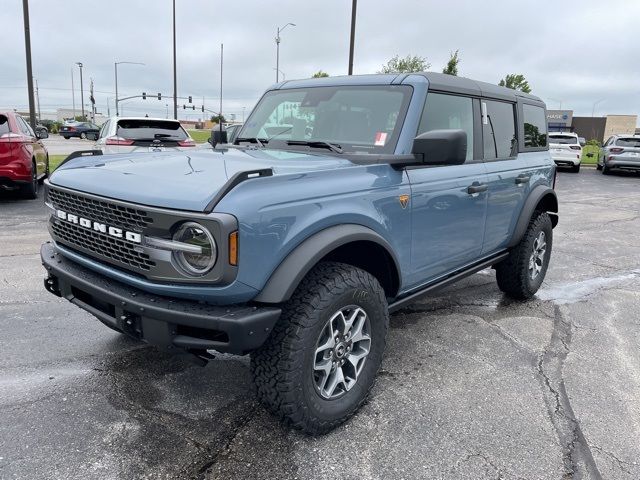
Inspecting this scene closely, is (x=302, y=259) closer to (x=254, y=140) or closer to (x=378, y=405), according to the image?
(x=378, y=405)

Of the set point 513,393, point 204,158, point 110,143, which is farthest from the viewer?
point 110,143

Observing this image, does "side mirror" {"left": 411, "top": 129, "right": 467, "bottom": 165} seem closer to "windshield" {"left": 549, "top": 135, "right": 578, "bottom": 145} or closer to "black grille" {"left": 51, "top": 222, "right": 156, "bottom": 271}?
"black grille" {"left": 51, "top": 222, "right": 156, "bottom": 271}

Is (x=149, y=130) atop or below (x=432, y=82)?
below

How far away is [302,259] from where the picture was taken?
2.44 m

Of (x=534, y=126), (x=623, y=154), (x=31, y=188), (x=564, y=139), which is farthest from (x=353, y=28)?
(x=534, y=126)

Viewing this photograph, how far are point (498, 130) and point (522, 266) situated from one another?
1.31 metres

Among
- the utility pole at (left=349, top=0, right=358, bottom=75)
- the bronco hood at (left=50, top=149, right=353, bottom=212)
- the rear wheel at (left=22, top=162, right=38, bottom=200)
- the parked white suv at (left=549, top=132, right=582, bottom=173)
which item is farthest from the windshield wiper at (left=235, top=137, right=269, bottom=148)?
the parked white suv at (left=549, top=132, right=582, bottom=173)

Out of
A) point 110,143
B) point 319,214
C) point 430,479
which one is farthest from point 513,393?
point 110,143

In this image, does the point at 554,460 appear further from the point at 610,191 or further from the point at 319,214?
the point at 610,191

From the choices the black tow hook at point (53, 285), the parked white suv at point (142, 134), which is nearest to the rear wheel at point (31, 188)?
the parked white suv at point (142, 134)

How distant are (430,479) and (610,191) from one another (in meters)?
15.8

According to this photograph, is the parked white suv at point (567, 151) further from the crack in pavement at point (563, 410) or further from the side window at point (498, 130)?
the crack in pavement at point (563, 410)

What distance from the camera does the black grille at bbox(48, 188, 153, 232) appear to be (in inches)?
94.9

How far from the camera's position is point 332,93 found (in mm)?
3773
